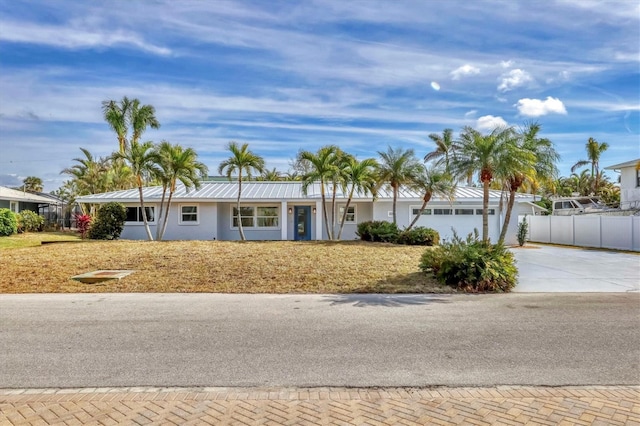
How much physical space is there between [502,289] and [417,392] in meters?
6.73

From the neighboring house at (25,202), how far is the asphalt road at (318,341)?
27.3 meters

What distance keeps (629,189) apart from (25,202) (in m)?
43.9

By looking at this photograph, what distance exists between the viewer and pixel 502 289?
33.2ft

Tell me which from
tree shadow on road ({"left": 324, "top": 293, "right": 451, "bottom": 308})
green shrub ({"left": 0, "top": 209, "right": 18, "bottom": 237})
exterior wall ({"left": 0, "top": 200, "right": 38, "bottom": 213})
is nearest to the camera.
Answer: tree shadow on road ({"left": 324, "top": 293, "right": 451, "bottom": 308})

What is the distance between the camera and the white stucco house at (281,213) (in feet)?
72.8

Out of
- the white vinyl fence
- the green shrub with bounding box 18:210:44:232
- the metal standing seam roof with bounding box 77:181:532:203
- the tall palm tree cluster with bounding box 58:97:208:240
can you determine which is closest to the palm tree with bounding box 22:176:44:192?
the tall palm tree cluster with bounding box 58:97:208:240

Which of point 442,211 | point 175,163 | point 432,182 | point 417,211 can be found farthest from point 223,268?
point 442,211

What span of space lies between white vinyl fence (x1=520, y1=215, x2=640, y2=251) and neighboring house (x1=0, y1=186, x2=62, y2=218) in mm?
35685

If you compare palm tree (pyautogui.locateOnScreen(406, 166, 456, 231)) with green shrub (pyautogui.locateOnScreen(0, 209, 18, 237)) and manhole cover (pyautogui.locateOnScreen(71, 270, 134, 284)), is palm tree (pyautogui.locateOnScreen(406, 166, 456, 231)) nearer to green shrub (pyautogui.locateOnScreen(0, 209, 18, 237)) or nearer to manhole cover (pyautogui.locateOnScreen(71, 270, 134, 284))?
manhole cover (pyautogui.locateOnScreen(71, 270, 134, 284))

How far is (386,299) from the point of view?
30.1 feet

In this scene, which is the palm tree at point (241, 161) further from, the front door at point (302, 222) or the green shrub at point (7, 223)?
the green shrub at point (7, 223)

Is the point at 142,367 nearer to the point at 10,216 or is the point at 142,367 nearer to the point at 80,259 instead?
the point at 80,259

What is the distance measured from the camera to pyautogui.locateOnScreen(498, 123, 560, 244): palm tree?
13188 mm

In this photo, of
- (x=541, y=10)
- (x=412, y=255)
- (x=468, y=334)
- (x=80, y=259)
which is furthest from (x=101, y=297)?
(x=541, y=10)
